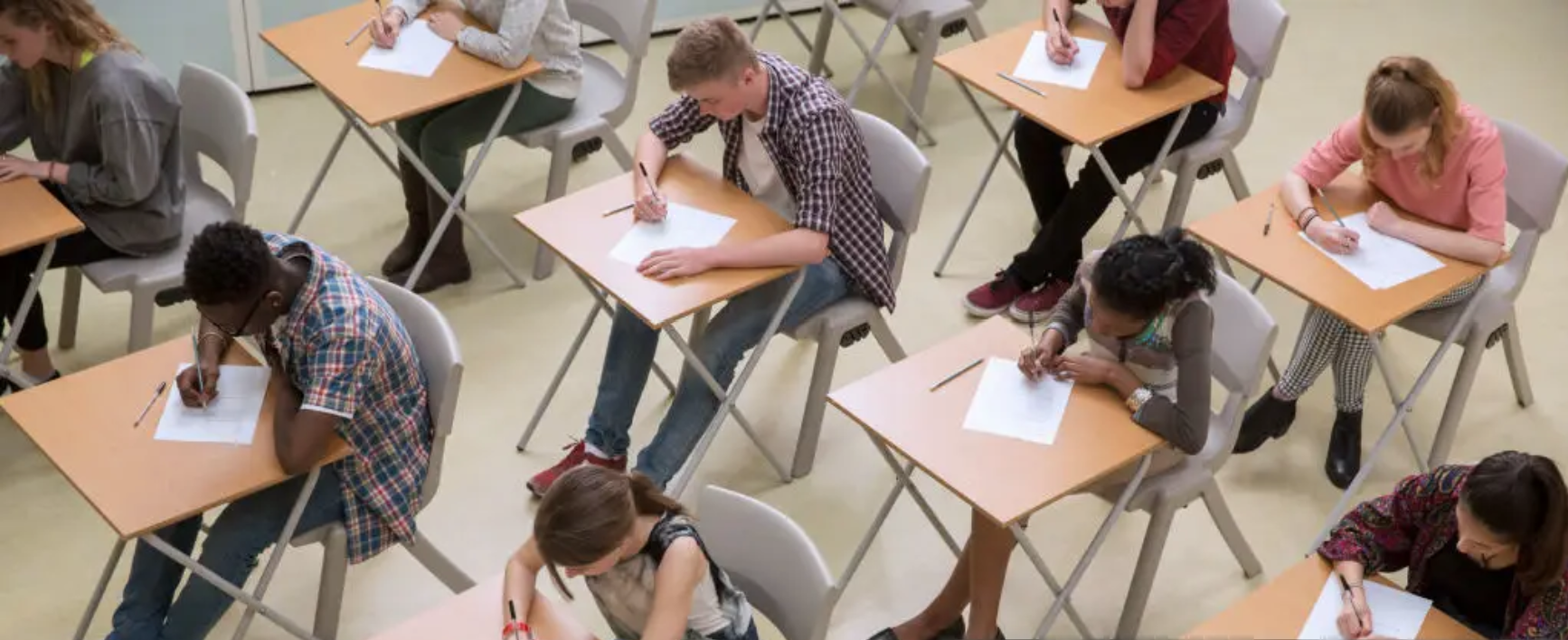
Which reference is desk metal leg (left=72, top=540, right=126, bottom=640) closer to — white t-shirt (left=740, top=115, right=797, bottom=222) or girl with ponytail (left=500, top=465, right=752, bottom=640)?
girl with ponytail (left=500, top=465, right=752, bottom=640)

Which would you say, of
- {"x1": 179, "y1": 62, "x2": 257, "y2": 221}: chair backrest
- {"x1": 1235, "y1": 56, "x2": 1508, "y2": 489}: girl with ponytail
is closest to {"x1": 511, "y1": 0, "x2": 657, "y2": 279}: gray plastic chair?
{"x1": 179, "y1": 62, "x2": 257, "y2": 221}: chair backrest

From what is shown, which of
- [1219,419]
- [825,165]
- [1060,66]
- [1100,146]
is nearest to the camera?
[1219,419]

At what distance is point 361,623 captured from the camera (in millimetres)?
4078

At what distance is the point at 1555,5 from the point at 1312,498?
3.17 metres

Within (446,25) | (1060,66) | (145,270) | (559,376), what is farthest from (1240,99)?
(145,270)

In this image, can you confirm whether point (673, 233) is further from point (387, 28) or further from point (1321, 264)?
point (1321, 264)

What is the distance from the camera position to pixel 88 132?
172 inches

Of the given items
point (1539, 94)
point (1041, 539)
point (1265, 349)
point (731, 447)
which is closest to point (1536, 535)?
point (1265, 349)

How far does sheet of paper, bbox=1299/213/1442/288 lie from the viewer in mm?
4047

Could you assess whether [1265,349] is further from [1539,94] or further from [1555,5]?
[1555,5]

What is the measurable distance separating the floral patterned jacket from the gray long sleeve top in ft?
8.11

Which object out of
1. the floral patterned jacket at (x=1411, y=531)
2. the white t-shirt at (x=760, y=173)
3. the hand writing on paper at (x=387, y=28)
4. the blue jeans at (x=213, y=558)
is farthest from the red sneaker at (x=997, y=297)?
the blue jeans at (x=213, y=558)

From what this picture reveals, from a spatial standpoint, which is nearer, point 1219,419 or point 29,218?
point 1219,419

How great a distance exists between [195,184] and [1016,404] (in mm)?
2341
